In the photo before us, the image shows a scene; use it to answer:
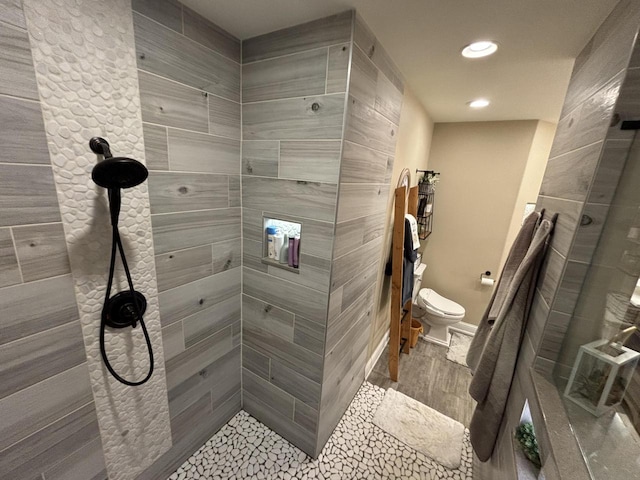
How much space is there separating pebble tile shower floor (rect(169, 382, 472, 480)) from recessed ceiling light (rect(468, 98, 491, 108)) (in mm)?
2434

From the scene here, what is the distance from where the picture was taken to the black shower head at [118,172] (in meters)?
0.77

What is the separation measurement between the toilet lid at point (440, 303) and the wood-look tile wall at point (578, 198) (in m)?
1.45

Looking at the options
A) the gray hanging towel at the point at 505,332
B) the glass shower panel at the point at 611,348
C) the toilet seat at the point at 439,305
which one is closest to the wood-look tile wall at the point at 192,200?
the gray hanging towel at the point at 505,332

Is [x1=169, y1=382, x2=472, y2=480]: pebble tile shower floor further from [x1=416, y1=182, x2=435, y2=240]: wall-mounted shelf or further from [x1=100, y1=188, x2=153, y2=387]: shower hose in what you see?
[x1=416, y1=182, x2=435, y2=240]: wall-mounted shelf

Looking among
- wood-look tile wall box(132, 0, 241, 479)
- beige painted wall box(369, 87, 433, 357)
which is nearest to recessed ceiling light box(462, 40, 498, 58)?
beige painted wall box(369, 87, 433, 357)

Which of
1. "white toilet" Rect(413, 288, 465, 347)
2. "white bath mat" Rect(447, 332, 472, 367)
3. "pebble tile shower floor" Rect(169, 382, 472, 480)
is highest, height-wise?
"white toilet" Rect(413, 288, 465, 347)

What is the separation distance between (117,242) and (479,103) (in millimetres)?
2484

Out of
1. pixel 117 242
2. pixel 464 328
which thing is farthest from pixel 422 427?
pixel 117 242

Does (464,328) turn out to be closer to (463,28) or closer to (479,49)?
(479,49)

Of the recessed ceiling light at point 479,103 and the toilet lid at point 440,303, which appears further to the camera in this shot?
the toilet lid at point 440,303

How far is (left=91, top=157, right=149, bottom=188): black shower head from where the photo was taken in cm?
77

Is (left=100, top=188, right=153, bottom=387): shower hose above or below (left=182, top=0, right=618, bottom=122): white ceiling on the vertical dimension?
below

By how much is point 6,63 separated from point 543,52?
200 cm

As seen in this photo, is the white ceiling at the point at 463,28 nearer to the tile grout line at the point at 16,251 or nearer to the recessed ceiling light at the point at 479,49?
the recessed ceiling light at the point at 479,49
